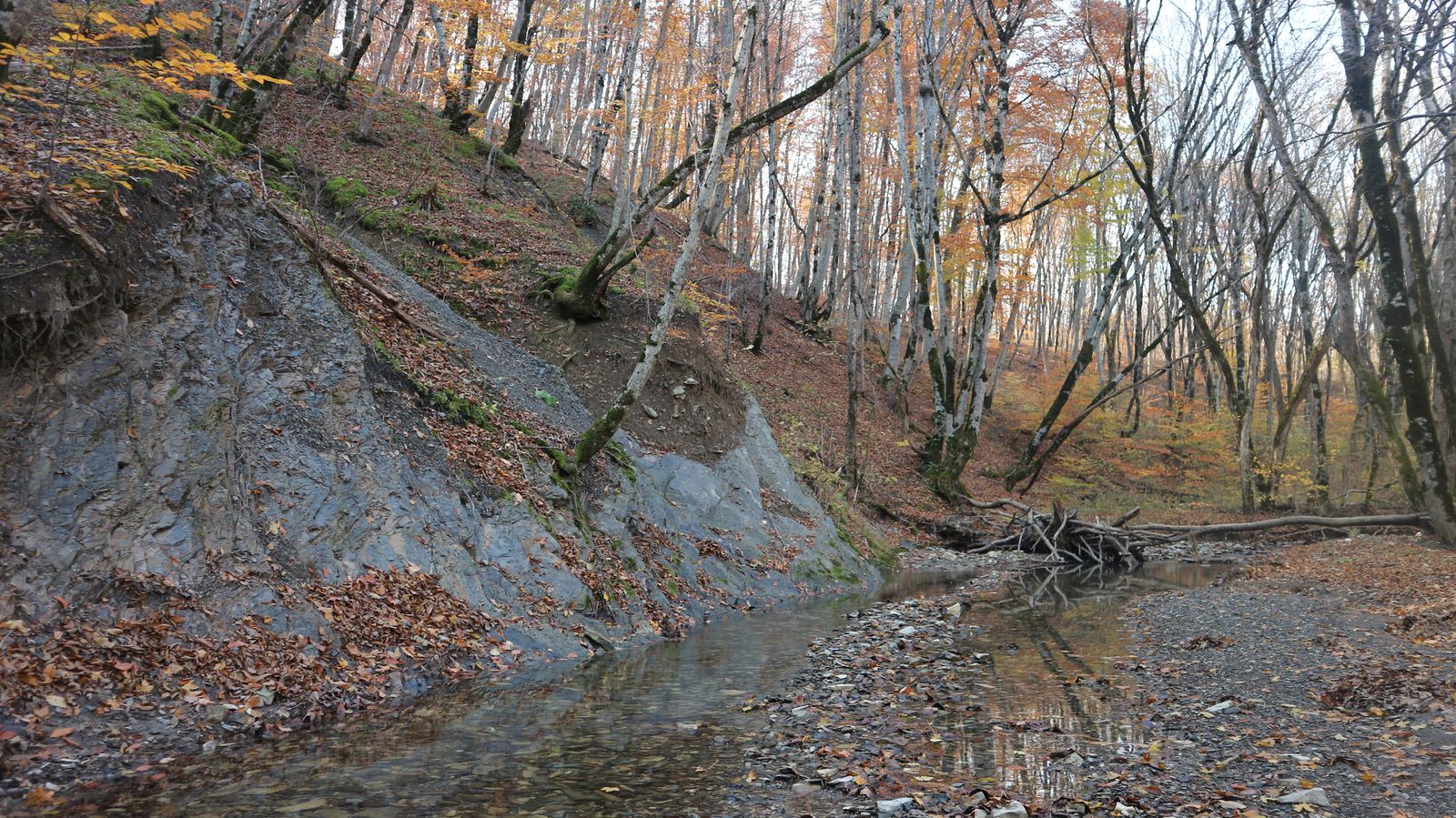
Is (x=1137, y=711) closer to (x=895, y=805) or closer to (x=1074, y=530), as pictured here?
(x=895, y=805)

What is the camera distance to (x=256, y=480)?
667cm

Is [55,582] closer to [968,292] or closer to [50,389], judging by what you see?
[50,389]

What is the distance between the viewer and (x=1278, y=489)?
82.2 ft

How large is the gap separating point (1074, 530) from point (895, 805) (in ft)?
50.3

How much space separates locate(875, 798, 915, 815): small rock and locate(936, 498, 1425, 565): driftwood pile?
14.3 meters

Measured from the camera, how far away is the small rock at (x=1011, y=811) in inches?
150

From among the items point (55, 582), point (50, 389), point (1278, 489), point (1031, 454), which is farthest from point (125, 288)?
point (1278, 489)

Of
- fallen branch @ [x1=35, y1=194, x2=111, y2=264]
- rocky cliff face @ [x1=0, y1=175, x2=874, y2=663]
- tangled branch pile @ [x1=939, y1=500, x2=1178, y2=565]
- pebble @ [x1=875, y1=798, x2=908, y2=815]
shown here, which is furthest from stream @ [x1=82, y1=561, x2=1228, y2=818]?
tangled branch pile @ [x1=939, y1=500, x2=1178, y2=565]

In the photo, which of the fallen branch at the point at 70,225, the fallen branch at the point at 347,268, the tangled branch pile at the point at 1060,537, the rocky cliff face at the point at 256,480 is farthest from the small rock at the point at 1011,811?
the tangled branch pile at the point at 1060,537

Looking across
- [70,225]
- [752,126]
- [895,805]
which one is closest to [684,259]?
[752,126]

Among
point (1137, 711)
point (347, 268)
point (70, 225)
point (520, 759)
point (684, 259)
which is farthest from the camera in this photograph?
point (684, 259)

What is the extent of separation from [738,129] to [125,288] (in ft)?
24.0

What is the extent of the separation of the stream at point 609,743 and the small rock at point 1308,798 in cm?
102

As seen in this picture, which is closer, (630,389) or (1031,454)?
(630,389)
